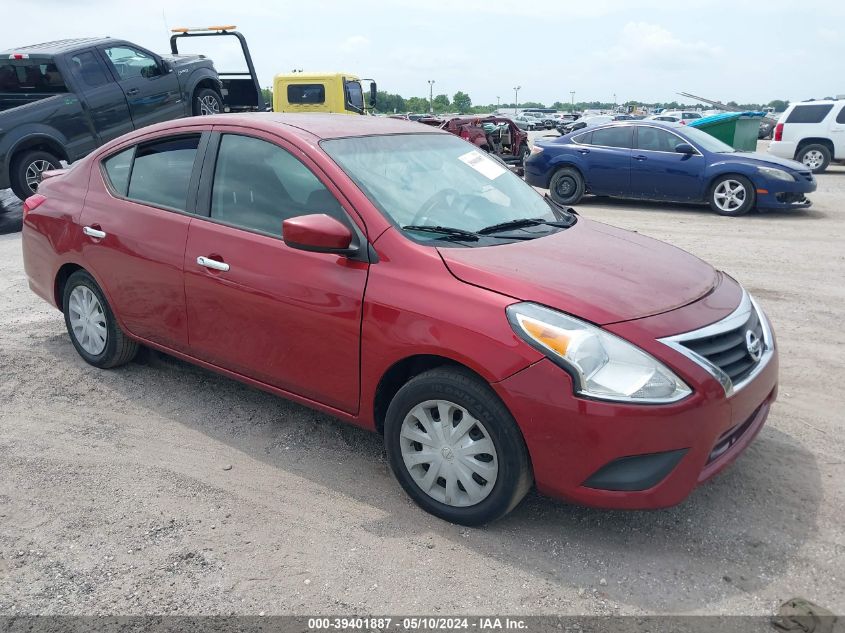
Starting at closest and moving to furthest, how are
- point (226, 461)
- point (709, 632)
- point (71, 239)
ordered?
point (709, 632), point (226, 461), point (71, 239)

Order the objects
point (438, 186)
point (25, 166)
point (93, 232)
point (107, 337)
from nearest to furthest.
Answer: point (438, 186)
point (93, 232)
point (107, 337)
point (25, 166)

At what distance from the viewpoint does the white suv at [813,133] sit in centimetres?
1689

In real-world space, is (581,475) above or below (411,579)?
above

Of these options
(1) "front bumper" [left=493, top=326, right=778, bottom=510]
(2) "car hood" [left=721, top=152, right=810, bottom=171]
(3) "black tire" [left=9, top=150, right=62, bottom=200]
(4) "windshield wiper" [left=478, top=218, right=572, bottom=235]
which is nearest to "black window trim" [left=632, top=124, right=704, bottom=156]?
(2) "car hood" [left=721, top=152, right=810, bottom=171]

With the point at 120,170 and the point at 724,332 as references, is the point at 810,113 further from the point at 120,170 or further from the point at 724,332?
the point at 120,170

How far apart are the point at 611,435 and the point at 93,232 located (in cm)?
335

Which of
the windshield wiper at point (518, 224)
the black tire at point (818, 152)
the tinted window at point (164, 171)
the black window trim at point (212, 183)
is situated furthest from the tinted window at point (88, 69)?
the black tire at point (818, 152)

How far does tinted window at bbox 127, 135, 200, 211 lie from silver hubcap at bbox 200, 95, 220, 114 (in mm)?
9242

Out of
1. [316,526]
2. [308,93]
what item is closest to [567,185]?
[308,93]

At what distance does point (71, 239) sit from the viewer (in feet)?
14.9

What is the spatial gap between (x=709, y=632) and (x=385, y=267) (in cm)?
188

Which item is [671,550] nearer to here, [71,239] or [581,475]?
[581,475]

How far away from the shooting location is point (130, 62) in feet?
37.3

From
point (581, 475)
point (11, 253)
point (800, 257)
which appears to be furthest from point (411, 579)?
point (11, 253)
